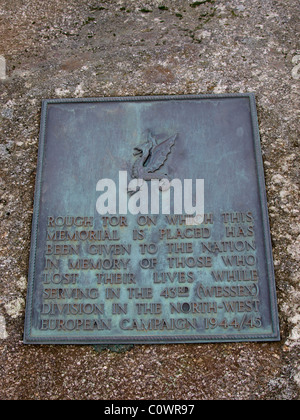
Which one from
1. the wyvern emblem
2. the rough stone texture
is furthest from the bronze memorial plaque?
the rough stone texture

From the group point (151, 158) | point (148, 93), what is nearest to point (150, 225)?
point (151, 158)

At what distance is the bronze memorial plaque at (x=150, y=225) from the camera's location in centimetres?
A: 286

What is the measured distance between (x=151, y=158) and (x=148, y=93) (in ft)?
2.11

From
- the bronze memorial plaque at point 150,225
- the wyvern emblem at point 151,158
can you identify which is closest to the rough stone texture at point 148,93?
the bronze memorial plaque at point 150,225

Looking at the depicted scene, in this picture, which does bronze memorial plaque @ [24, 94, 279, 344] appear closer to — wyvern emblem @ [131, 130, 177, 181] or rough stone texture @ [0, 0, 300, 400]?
wyvern emblem @ [131, 130, 177, 181]

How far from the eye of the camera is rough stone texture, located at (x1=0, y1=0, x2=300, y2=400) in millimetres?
2766

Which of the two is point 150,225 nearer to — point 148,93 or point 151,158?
point 151,158

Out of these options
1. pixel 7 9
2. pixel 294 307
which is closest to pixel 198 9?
pixel 7 9

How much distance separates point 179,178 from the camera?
10.3 feet

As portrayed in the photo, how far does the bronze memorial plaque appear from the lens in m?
2.86

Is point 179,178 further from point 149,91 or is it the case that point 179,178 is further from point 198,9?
point 198,9

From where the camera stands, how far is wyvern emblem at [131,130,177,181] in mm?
3152

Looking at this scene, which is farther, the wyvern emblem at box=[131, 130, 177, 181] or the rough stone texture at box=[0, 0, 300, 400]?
the wyvern emblem at box=[131, 130, 177, 181]

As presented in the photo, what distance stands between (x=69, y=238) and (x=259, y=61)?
2187 millimetres
